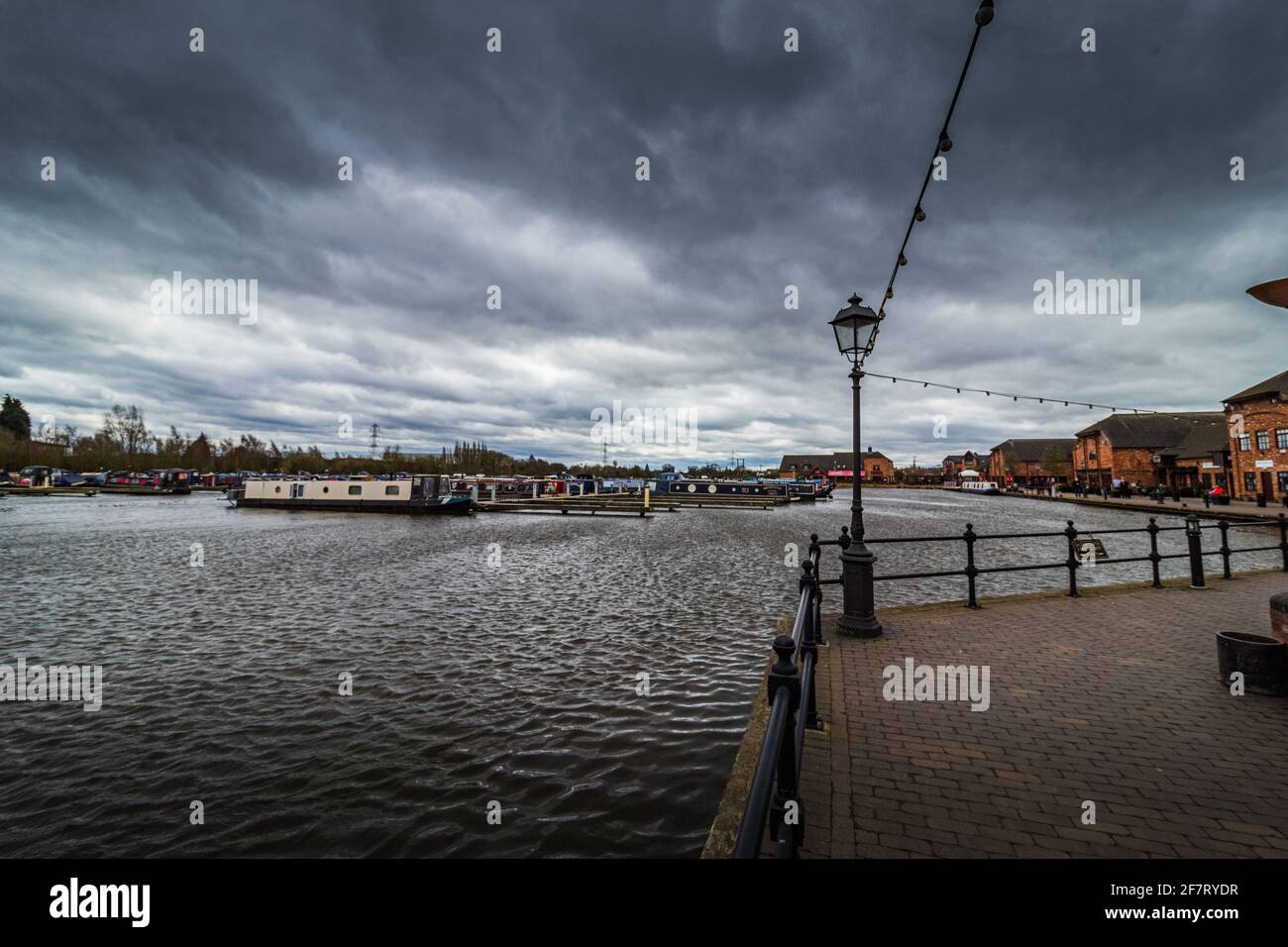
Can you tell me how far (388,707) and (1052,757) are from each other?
21.6ft

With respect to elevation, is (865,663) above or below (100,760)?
above

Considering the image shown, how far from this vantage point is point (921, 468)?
6053 inches

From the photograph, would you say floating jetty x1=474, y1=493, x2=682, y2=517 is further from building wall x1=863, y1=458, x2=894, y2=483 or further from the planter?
building wall x1=863, y1=458, x2=894, y2=483

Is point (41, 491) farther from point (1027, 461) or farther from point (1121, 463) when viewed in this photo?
point (1027, 461)

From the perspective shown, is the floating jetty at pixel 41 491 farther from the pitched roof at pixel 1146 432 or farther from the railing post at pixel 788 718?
the pitched roof at pixel 1146 432

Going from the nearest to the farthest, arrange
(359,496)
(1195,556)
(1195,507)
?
1. (1195,556)
2. (1195,507)
3. (359,496)

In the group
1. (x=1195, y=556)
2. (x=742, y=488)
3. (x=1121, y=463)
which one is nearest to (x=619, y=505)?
(x=742, y=488)

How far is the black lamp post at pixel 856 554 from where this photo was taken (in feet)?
23.0

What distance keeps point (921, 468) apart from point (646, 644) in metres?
167

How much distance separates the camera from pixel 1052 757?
3893 millimetres

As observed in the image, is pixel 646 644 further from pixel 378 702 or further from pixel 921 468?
pixel 921 468

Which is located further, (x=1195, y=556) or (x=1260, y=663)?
(x=1195, y=556)
